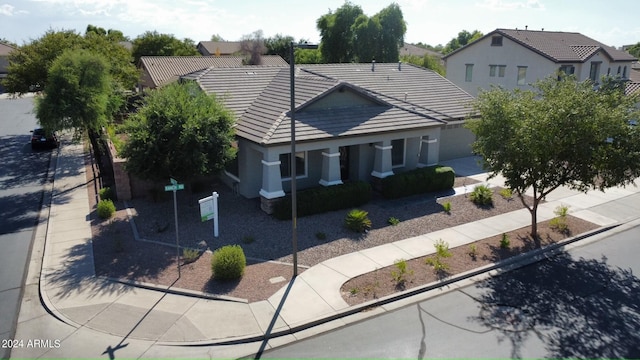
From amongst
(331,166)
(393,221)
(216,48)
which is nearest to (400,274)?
(393,221)

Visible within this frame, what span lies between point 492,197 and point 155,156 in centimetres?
1346

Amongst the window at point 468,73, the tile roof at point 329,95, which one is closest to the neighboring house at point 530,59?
the window at point 468,73

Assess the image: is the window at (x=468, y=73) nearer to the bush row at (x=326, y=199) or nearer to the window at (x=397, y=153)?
the window at (x=397, y=153)

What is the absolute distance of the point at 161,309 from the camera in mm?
10570

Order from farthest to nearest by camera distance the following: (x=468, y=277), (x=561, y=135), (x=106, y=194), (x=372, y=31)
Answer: (x=372, y=31), (x=106, y=194), (x=561, y=135), (x=468, y=277)

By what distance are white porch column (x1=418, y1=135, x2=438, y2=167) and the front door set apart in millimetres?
3615

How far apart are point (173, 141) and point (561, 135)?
12.1m

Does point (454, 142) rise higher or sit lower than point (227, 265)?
higher

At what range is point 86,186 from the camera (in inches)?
823

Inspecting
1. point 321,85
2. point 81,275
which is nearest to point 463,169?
point 321,85

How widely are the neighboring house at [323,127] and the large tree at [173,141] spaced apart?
162 cm

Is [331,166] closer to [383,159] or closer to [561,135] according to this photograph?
[383,159]

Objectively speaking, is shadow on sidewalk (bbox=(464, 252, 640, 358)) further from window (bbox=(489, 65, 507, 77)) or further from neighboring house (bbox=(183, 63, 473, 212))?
window (bbox=(489, 65, 507, 77))

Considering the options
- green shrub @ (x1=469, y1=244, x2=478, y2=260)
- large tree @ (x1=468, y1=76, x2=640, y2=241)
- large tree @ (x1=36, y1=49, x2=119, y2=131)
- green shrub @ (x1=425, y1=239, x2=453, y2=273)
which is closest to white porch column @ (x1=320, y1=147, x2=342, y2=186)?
green shrub @ (x1=425, y1=239, x2=453, y2=273)
